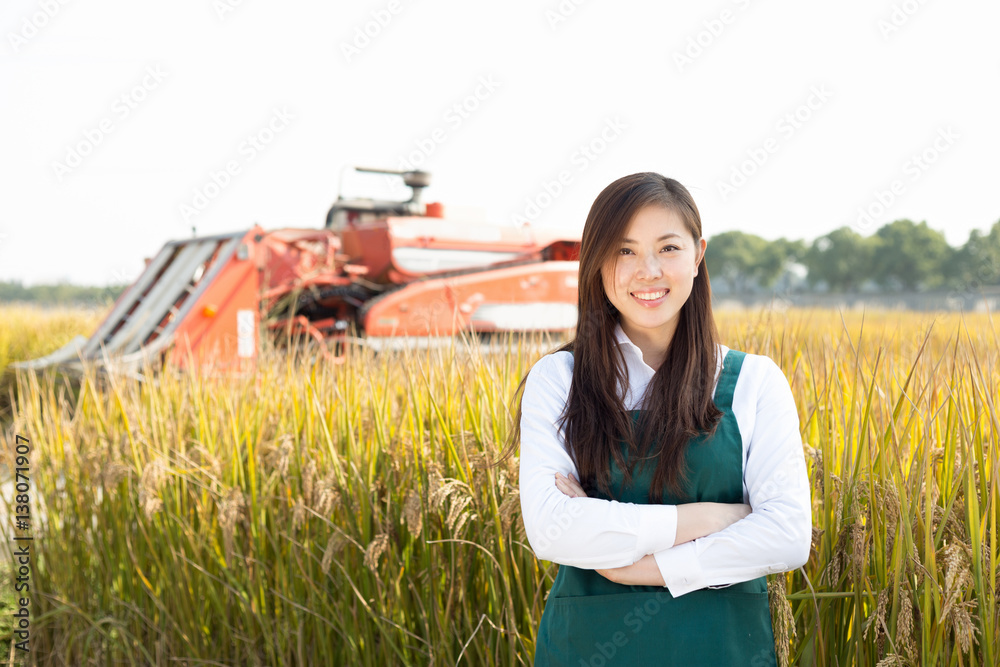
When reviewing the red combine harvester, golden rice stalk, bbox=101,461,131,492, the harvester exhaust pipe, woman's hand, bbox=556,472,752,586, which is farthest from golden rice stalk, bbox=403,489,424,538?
the harvester exhaust pipe

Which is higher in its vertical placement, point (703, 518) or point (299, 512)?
point (703, 518)

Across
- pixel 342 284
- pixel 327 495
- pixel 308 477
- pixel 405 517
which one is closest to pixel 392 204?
pixel 342 284

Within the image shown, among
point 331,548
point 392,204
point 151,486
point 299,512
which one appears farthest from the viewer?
point 392,204

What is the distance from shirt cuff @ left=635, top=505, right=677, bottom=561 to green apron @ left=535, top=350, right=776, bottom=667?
9 cm

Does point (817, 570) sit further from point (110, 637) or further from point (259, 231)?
point (259, 231)

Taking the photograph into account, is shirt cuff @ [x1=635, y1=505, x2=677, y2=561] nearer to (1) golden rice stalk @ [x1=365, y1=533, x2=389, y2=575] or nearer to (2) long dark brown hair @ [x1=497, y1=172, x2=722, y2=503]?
(2) long dark brown hair @ [x1=497, y1=172, x2=722, y2=503]

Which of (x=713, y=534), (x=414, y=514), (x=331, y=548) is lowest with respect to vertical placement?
(x=331, y=548)

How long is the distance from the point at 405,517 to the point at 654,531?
0.93 m

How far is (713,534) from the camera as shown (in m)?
1.25

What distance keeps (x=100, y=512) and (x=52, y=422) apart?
73cm

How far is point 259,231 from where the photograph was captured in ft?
19.6

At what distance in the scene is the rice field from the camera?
1.48 meters

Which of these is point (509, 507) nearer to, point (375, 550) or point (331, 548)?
point (375, 550)

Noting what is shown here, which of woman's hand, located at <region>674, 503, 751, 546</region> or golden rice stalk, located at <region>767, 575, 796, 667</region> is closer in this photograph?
woman's hand, located at <region>674, 503, 751, 546</region>
